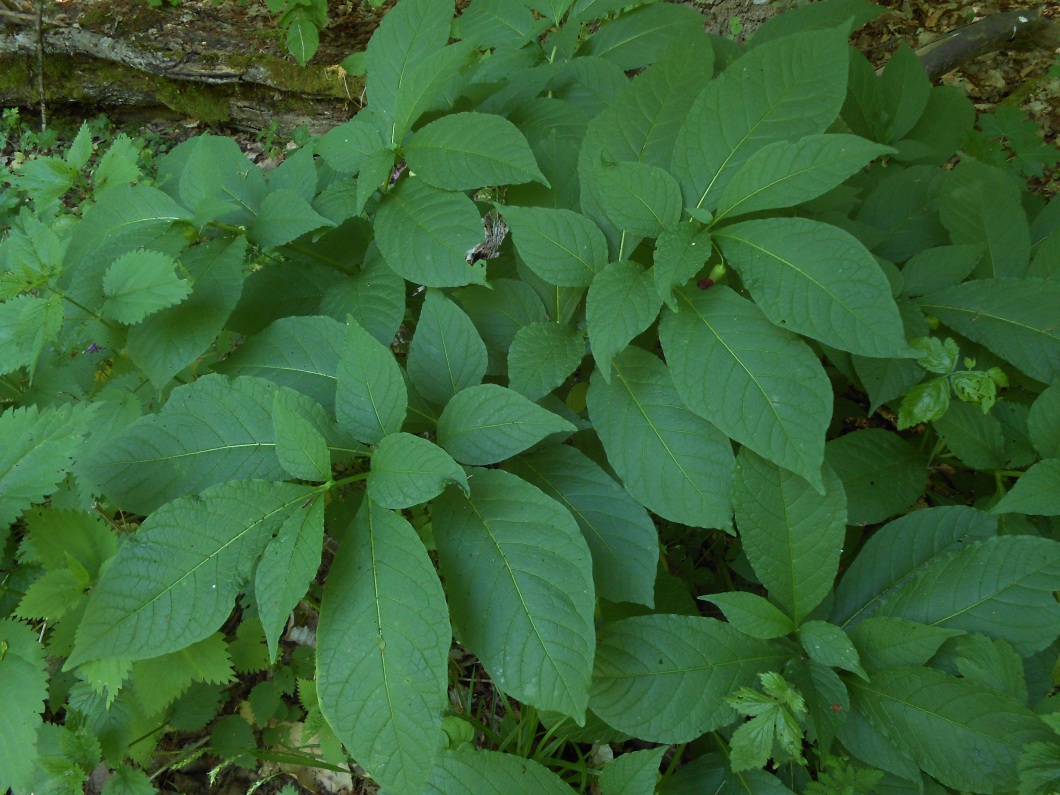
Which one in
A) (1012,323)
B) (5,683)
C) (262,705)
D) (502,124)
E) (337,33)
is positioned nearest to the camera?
(5,683)

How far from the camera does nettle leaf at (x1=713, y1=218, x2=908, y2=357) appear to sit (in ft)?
3.89

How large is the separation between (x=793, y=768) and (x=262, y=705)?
163 cm

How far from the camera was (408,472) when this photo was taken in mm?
1232

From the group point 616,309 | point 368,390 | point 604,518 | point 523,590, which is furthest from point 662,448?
point 368,390

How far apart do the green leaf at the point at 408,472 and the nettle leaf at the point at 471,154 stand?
669 mm

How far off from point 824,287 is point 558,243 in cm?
57

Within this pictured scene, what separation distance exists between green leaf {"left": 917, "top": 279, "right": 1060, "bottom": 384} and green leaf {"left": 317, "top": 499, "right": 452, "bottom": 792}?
58.7 inches

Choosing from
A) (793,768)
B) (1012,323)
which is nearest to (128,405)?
(793,768)

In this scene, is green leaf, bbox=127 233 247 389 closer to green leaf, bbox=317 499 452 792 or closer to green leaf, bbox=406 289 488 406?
green leaf, bbox=406 289 488 406

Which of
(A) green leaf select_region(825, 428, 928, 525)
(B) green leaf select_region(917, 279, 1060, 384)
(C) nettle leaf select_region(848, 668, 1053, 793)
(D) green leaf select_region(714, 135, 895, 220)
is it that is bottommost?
(C) nettle leaf select_region(848, 668, 1053, 793)

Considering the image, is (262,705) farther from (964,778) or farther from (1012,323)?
(1012,323)

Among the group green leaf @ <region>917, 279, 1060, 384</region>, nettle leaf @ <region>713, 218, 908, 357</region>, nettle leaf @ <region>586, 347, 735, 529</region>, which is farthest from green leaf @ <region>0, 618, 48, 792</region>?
green leaf @ <region>917, 279, 1060, 384</region>

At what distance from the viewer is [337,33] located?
197 inches

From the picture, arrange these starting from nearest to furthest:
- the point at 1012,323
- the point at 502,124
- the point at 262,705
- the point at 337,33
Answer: the point at 502,124
the point at 1012,323
the point at 262,705
the point at 337,33
